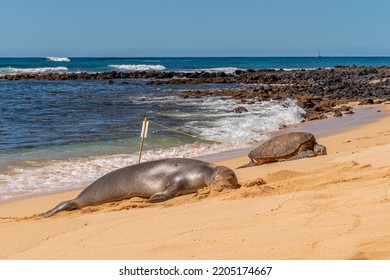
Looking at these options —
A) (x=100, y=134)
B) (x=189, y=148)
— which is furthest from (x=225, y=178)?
(x=100, y=134)

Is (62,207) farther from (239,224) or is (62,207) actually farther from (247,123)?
(247,123)

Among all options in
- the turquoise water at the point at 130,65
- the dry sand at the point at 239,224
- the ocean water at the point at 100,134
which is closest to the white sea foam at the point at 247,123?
the ocean water at the point at 100,134

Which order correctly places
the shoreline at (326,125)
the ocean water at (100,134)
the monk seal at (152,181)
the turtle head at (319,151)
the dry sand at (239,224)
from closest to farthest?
1. the dry sand at (239,224)
2. the monk seal at (152,181)
3. the ocean water at (100,134)
4. the turtle head at (319,151)
5. the shoreline at (326,125)

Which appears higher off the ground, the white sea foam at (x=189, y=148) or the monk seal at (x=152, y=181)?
the monk seal at (x=152, y=181)

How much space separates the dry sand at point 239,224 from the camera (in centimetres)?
405

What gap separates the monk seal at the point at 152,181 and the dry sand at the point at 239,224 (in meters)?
0.30

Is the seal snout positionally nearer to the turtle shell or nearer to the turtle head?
the turtle shell

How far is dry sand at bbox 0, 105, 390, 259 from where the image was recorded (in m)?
4.05

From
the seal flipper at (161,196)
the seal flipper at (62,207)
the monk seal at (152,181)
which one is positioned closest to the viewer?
the seal flipper at (161,196)

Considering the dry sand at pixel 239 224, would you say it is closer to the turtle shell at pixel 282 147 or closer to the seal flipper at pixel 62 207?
the seal flipper at pixel 62 207

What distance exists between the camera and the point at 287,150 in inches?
426

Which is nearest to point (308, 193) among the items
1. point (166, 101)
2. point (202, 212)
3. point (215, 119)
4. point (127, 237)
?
point (202, 212)

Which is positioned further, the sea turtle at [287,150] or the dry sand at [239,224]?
the sea turtle at [287,150]

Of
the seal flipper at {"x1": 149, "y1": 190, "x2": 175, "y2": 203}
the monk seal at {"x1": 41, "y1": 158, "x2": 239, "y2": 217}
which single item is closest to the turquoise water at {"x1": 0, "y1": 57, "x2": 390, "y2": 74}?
the monk seal at {"x1": 41, "y1": 158, "x2": 239, "y2": 217}
